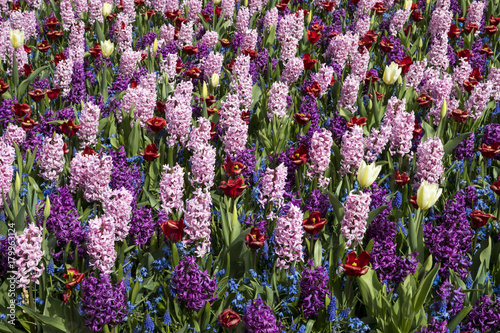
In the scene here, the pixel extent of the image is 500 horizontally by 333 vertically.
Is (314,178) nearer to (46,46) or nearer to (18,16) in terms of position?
(46,46)

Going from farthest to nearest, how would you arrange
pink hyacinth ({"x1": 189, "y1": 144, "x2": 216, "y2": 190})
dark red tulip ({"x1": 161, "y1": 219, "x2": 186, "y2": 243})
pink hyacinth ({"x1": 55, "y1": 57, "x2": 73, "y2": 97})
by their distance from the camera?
pink hyacinth ({"x1": 55, "y1": 57, "x2": 73, "y2": 97}) < pink hyacinth ({"x1": 189, "y1": 144, "x2": 216, "y2": 190}) < dark red tulip ({"x1": 161, "y1": 219, "x2": 186, "y2": 243})

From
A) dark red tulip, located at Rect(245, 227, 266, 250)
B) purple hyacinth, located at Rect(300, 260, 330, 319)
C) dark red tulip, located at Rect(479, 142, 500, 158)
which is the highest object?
dark red tulip, located at Rect(479, 142, 500, 158)

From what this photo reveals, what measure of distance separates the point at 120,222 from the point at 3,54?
15.1 feet

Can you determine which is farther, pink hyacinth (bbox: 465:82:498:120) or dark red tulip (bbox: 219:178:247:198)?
pink hyacinth (bbox: 465:82:498:120)

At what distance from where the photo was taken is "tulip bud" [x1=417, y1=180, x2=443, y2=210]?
3887 mm

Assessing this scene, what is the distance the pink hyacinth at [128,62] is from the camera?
6719 mm

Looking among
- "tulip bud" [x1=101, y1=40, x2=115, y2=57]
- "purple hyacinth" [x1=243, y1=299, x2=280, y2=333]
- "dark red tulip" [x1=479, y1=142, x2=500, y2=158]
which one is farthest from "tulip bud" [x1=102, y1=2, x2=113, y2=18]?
"purple hyacinth" [x1=243, y1=299, x2=280, y2=333]

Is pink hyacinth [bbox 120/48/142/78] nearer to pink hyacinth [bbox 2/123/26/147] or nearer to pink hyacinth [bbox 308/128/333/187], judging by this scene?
pink hyacinth [bbox 2/123/26/147]

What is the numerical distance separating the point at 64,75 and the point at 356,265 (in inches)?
Result: 170

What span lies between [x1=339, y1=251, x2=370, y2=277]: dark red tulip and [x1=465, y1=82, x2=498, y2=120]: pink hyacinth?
11.1 ft

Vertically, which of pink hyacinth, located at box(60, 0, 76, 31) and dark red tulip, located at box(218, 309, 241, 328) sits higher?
pink hyacinth, located at box(60, 0, 76, 31)

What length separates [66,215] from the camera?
3896 mm

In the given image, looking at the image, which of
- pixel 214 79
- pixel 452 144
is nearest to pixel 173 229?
pixel 214 79

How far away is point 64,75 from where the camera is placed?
248 inches
